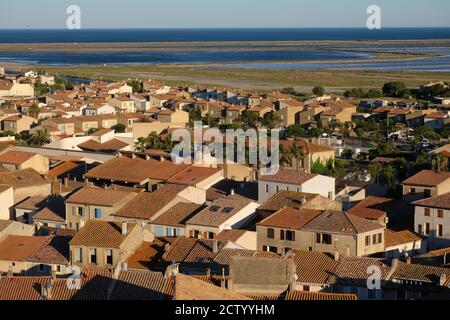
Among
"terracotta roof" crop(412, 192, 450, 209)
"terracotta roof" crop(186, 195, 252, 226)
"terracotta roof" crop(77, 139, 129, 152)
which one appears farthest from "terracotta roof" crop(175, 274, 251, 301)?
"terracotta roof" crop(77, 139, 129, 152)

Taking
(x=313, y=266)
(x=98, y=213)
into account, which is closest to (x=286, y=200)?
(x=98, y=213)

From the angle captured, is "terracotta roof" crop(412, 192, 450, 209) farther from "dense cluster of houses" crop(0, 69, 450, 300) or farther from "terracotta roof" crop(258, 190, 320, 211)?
"terracotta roof" crop(258, 190, 320, 211)

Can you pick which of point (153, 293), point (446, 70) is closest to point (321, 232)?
point (153, 293)

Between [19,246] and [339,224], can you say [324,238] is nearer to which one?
[339,224]

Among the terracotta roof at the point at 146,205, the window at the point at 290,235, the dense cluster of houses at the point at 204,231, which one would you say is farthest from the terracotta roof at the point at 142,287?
the terracotta roof at the point at 146,205
